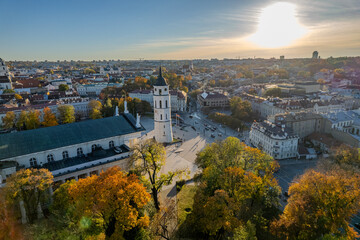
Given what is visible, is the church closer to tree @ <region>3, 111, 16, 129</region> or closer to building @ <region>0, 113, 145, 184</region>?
building @ <region>0, 113, 145, 184</region>

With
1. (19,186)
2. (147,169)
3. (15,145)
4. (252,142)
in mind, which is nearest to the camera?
(19,186)

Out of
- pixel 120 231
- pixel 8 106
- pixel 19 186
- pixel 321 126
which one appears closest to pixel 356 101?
pixel 321 126

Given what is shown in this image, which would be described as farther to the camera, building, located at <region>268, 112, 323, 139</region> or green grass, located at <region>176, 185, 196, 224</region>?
building, located at <region>268, 112, 323, 139</region>

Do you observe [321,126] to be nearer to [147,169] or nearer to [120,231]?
[147,169]

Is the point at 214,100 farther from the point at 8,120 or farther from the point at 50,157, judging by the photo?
the point at 50,157

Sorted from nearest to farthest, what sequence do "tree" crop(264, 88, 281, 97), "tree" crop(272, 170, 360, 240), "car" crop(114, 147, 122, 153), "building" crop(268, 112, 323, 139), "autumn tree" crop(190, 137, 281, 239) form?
1. "tree" crop(272, 170, 360, 240)
2. "autumn tree" crop(190, 137, 281, 239)
3. "car" crop(114, 147, 122, 153)
4. "building" crop(268, 112, 323, 139)
5. "tree" crop(264, 88, 281, 97)

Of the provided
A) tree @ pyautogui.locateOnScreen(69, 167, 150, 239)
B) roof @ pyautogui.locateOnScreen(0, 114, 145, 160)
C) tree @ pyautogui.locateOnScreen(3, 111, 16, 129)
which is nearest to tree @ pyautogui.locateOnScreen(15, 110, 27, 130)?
tree @ pyautogui.locateOnScreen(3, 111, 16, 129)
